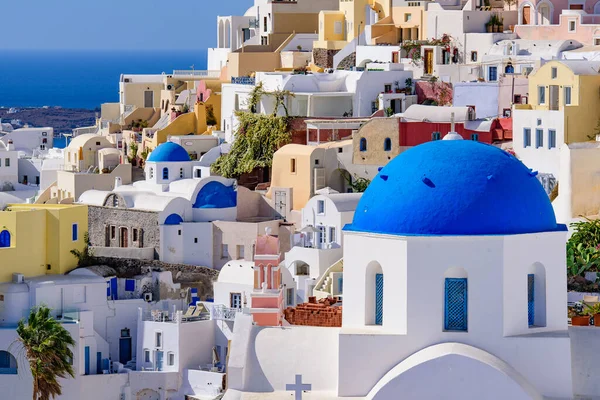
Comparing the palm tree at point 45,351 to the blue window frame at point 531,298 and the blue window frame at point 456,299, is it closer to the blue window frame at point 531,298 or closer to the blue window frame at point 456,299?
the blue window frame at point 456,299

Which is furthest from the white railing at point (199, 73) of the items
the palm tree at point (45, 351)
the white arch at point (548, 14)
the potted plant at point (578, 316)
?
the potted plant at point (578, 316)

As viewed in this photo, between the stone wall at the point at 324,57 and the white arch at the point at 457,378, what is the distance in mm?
35578

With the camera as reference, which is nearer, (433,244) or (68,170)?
(433,244)

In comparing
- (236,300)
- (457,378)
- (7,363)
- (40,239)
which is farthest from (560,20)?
(457,378)

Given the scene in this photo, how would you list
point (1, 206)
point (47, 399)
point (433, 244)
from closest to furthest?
point (433, 244)
point (47, 399)
point (1, 206)

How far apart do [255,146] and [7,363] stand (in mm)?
13099

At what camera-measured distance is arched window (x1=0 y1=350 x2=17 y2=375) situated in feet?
128

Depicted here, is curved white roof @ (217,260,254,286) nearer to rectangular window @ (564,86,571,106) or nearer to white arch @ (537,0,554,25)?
rectangular window @ (564,86,571,106)

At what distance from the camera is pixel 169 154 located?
49.2 meters

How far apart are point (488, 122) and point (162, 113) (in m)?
17.2

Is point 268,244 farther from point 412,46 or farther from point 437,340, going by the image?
point 412,46

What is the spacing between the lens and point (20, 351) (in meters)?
38.9

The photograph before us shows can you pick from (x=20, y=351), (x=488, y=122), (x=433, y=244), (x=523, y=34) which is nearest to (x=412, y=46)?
(x=523, y=34)

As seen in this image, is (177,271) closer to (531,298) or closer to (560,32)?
(560,32)
